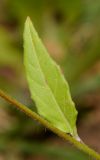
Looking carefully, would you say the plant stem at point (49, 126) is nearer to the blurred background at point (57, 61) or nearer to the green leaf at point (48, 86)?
the green leaf at point (48, 86)

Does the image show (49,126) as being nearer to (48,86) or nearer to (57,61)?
(48,86)

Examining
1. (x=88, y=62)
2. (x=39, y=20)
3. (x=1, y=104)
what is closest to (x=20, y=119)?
(x=1, y=104)

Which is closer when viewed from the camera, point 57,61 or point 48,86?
point 48,86

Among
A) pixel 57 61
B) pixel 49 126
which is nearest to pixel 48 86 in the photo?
pixel 49 126

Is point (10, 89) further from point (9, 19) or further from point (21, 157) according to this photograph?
point (9, 19)

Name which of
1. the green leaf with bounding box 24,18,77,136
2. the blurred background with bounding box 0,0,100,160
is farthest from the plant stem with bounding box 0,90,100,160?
the blurred background with bounding box 0,0,100,160
